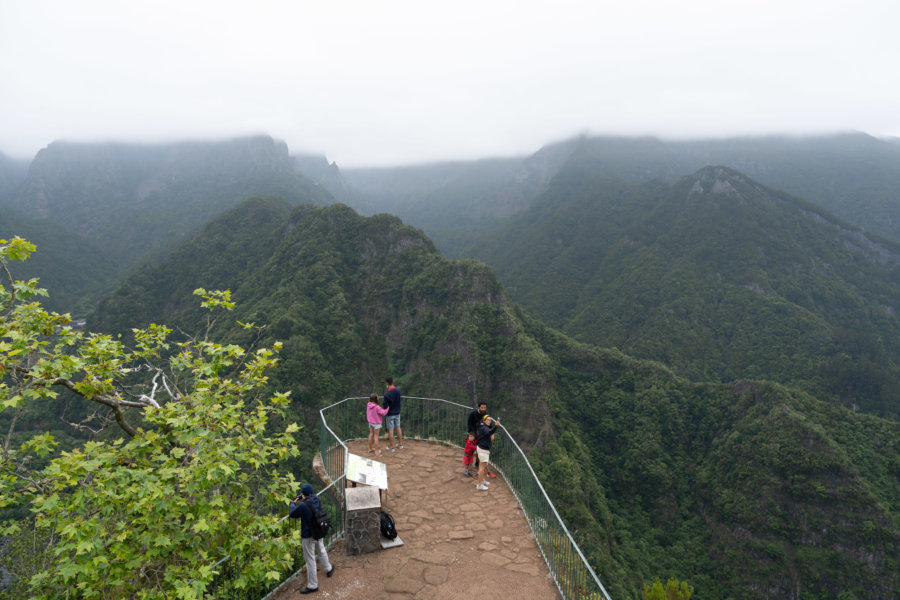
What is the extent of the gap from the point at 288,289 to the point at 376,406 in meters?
63.6

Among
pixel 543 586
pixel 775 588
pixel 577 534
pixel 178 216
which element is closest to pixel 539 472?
pixel 577 534

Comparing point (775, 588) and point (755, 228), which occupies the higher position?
point (755, 228)

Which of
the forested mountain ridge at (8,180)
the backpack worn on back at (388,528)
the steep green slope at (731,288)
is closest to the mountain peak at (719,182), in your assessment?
the steep green slope at (731,288)

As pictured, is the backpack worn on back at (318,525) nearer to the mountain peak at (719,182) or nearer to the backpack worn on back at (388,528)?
the backpack worn on back at (388,528)

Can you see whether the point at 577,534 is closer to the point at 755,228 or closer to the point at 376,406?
the point at 376,406

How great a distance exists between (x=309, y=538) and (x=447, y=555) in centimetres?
275

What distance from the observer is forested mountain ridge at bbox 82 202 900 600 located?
148ft

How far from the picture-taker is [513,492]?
35.2 ft

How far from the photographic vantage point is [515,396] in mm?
61781

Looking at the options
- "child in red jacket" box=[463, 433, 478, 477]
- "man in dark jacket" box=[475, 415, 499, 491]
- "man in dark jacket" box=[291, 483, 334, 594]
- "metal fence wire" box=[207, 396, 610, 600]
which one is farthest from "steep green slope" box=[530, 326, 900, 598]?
"man in dark jacket" box=[291, 483, 334, 594]

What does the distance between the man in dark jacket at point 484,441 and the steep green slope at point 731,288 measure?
94.0 metres

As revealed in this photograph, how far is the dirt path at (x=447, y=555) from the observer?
7.38 meters

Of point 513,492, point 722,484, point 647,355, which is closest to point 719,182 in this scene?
point 647,355

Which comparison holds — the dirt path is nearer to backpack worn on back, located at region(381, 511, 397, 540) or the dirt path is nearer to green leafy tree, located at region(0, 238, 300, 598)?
backpack worn on back, located at region(381, 511, 397, 540)
